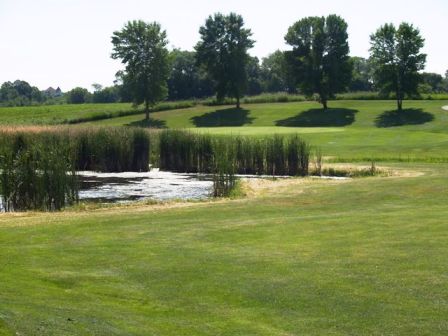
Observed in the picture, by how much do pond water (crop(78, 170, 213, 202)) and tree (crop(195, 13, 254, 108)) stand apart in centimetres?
5203

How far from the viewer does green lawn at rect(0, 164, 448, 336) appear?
9852 mm

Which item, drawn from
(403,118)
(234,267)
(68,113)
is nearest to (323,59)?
(403,118)

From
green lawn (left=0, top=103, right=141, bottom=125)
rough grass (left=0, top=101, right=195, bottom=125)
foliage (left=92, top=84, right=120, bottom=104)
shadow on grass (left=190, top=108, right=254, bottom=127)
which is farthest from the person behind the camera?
foliage (left=92, top=84, right=120, bottom=104)

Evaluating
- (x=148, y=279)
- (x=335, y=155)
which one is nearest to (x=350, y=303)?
(x=148, y=279)

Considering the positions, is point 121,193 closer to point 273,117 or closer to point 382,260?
point 382,260

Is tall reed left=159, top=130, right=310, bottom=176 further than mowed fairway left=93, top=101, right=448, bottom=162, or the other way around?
mowed fairway left=93, top=101, right=448, bottom=162

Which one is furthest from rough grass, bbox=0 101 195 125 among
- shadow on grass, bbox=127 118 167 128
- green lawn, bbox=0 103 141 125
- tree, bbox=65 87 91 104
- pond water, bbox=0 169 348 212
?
tree, bbox=65 87 91 104

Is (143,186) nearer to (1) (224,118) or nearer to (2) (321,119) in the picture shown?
(2) (321,119)

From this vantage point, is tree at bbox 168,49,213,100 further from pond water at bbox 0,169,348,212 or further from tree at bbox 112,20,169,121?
pond water at bbox 0,169,348,212

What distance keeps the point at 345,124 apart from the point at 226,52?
2341 cm

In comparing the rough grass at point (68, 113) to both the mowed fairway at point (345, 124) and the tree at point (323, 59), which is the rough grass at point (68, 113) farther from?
the tree at point (323, 59)

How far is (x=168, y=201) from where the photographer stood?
26.0 meters

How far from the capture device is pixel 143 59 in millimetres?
86438

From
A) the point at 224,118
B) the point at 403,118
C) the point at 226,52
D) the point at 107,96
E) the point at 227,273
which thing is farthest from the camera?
the point at 107,96
